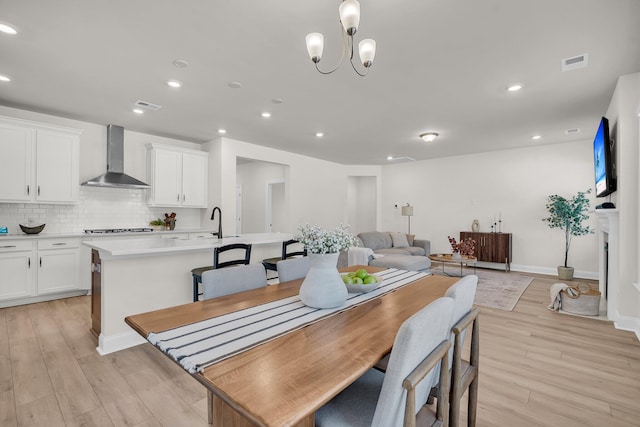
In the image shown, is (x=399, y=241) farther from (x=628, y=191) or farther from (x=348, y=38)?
(x=348, y=38)

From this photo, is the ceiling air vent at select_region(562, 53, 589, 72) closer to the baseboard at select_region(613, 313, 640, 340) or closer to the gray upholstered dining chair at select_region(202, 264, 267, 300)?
the baseboard at select_region(613, 313, 640, 340)

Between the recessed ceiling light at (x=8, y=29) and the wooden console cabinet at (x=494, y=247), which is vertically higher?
the recessed ceiling light at (x=8, y=29)

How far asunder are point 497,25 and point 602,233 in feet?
11.6

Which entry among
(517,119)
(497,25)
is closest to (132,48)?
(497,25)

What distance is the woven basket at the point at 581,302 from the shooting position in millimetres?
3658

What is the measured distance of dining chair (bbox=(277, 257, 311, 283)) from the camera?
7.23 feet

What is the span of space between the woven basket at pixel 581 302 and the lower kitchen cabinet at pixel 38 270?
21.5ft

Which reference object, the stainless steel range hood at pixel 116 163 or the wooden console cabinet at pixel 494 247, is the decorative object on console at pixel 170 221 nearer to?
the stainless steel range hood at pixel 116 163

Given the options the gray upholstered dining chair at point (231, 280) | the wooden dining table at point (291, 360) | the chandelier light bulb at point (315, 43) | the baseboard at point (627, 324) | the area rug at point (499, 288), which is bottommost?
the area rug at point (499, 288)

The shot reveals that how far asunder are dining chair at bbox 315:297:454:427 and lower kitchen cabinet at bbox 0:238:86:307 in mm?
4761

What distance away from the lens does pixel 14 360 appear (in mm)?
2551

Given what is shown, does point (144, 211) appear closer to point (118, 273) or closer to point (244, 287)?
point (118, 273)

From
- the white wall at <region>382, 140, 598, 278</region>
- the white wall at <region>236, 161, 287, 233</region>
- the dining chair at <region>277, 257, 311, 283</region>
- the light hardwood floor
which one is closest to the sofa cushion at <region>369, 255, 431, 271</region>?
the light hardwood floor

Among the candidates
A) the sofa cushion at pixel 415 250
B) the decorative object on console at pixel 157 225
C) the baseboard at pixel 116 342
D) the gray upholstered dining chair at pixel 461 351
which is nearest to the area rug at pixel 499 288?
the sofa cushion at pixel 415 250
